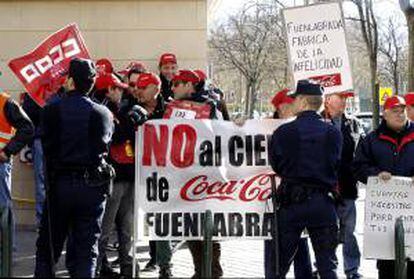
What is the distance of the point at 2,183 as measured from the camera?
8555 mm

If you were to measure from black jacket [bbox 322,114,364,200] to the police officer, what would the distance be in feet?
9.48

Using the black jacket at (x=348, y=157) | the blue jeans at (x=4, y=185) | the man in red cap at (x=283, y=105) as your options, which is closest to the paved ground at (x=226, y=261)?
the blue jeans at (x=4, y=185)

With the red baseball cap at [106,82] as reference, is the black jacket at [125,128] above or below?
below

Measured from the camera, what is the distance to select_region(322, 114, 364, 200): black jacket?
8.51 meters

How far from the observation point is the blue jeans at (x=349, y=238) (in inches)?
339

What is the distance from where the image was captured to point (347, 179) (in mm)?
8586

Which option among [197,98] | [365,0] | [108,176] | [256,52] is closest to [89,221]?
[108,176]

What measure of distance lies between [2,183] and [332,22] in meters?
3.88

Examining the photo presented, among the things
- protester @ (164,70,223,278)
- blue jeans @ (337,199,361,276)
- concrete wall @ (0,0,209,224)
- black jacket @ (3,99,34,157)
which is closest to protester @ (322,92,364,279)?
blue jeans @ (337,199,361,276)

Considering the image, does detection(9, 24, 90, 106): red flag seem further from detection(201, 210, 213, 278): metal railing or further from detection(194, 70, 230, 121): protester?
detection(201, 210, 213, 278): metal railing

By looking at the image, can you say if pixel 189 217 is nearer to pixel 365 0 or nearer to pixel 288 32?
pixel 288 32

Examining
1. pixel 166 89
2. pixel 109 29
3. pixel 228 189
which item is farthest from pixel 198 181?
pixel 109 29

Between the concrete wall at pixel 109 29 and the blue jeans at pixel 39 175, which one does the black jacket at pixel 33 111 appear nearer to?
the blue jeans at pixel 39 175

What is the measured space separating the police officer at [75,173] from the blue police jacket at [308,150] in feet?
4.73
